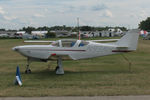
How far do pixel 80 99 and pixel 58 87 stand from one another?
154cm

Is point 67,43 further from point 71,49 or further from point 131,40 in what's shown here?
point 131,40

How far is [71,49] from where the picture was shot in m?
9.26

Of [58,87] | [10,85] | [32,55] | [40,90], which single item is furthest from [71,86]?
[32,55]

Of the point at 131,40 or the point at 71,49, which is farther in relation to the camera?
the point at 131,40

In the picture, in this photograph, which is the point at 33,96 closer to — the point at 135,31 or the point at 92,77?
the point at 92,77

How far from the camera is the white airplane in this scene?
358 inches

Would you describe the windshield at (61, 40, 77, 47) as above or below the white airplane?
above

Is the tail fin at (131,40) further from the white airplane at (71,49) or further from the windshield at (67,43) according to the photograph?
the windshield at (67,43)

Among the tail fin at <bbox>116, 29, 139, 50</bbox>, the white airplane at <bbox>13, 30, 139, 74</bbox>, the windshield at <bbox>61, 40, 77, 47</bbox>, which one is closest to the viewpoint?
the white airplane at <bbox>13, 30, 139, 74</bbox>

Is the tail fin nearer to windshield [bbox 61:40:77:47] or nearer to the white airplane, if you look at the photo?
the white airplane

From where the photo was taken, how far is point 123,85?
683 centimetres

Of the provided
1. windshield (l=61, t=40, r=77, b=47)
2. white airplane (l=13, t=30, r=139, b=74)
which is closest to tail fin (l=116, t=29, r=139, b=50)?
white airplane (l=13, t=30, r=139, b=74)

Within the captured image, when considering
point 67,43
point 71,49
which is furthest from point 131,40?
point 67,43

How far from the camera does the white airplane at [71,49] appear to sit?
9.09 metres
